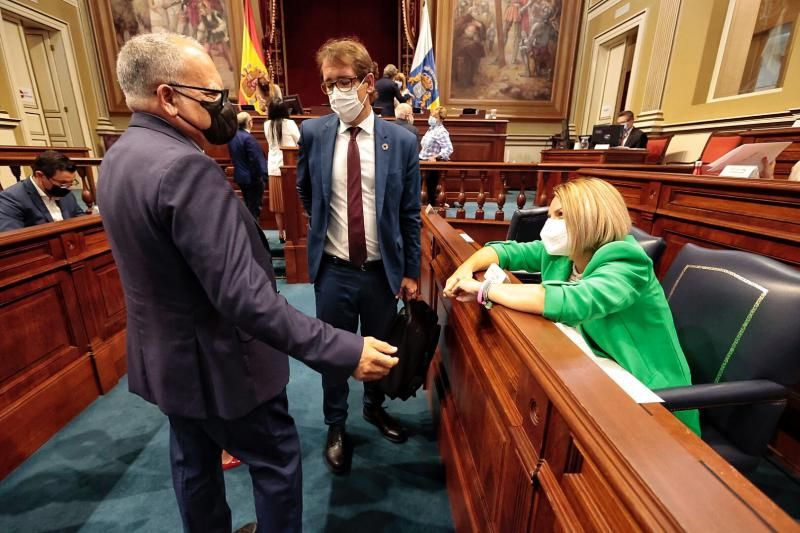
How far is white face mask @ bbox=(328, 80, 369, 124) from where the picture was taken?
4.90 ft

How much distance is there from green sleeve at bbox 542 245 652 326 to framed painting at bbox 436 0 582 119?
8.68 metres

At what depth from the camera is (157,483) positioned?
167 cm

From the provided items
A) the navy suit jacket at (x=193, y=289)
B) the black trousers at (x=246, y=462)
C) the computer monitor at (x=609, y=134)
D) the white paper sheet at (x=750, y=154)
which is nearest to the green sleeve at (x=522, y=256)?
the navy suit jacket at (x=193, y=289)

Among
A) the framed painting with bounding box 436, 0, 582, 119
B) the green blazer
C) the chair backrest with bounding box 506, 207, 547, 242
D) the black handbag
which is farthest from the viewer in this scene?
the framed painting with bounding box 436, 0, 582, 119

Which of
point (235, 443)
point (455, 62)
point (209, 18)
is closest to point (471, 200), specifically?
point (455, 62)

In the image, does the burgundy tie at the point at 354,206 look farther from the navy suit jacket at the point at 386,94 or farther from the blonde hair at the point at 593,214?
the navy suit jacket at the point at 386,94

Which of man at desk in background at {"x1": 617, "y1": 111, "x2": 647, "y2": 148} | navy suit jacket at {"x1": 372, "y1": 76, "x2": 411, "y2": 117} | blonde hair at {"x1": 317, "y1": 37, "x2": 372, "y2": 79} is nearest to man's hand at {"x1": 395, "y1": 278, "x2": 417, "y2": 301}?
blonde hair at {"x1": 317, "y1": 37, "x2": 372, "y2": 79}

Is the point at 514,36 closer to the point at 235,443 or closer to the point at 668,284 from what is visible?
the point at 668,284

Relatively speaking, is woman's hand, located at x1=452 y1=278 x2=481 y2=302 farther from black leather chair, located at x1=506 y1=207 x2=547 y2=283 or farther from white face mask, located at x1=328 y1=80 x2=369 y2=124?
black leather chair, located at x1=506 y1=207 x2=547 y2=283

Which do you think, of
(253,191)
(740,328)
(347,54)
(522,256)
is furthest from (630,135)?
(347,54)

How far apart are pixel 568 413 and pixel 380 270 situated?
1.12 metres

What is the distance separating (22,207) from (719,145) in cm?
663

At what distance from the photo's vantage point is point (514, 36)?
8.51 meters

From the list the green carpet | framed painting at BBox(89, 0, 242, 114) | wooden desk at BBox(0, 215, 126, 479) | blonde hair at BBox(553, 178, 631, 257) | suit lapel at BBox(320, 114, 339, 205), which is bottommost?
the green carpet
